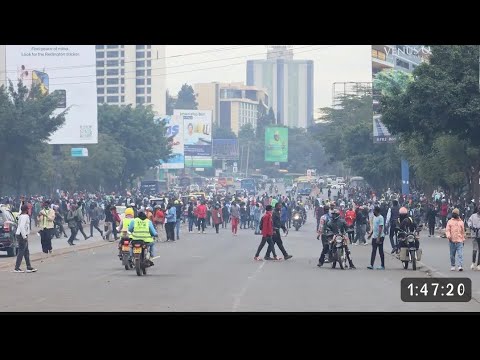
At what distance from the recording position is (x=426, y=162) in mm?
55062

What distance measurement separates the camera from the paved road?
60.7 feet

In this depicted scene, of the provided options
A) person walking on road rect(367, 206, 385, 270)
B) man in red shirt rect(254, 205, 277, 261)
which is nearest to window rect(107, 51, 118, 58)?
man in red shirt rect(254, 205, 277, 261)

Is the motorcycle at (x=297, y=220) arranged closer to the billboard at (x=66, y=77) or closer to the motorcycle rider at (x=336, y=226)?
the billboard at (x=66, y=77)

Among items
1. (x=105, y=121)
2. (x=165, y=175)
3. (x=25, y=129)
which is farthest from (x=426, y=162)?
(x=165, y=175)

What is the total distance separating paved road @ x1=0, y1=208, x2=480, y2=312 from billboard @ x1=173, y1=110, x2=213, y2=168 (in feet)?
345

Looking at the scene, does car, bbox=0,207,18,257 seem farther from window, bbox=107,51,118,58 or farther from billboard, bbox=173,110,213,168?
window, bbox=107,51,118,58

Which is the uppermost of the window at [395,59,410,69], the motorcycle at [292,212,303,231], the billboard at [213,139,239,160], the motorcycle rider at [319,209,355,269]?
the window at [395,59,410,69]

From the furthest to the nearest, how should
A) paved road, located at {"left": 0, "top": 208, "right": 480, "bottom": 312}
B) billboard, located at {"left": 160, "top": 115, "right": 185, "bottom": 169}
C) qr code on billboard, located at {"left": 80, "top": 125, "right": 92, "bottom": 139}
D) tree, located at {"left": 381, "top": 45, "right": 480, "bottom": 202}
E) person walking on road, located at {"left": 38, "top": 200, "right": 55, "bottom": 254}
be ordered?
→ billboard, located at {"left": 160, "top": 115, "right": 185, "bottom": 169} < qr code on billboard, located at {"left": 80, "top": 125, "right": 92, "bottom": 139} < tree, located at {"left": 381, "top": 45, "right": 480, "bottom": 202} < person walking on road, located at {"left": 38, "top": 200, "right": 55, "bottom": 254} < paved road, located at {"left": 0, "top": 208, "right": 480, "bottom": 312}

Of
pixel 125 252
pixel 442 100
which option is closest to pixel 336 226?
pixel 125 252
